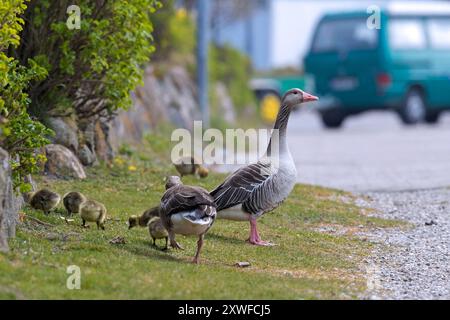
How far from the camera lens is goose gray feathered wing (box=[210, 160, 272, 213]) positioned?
34.4 ft

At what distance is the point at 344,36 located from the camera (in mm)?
28641

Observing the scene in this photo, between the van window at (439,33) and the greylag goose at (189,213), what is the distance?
21012 millimetres

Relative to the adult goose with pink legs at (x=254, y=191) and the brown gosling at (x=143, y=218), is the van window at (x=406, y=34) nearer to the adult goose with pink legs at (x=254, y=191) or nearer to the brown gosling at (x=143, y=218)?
the adult goose with pink legs at (x=254, y=191)

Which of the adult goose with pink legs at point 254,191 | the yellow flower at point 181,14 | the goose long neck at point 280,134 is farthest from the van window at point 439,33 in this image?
the adult goose with pink legs at point 254,191

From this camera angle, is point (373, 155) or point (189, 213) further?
point (373, 155)

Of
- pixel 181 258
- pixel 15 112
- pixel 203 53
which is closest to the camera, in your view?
pixel 181 258

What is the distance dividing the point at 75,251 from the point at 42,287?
1276 millimetres

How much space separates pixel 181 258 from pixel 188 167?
493 centimetres

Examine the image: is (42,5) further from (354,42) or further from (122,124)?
(354,42)

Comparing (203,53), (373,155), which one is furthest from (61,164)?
(203,53)

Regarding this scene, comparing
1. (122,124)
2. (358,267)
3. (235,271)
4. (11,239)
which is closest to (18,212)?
(11,239)

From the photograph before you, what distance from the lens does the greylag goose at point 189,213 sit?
9.04 meters

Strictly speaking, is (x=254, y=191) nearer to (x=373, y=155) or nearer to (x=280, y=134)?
(x=280, y=134)
